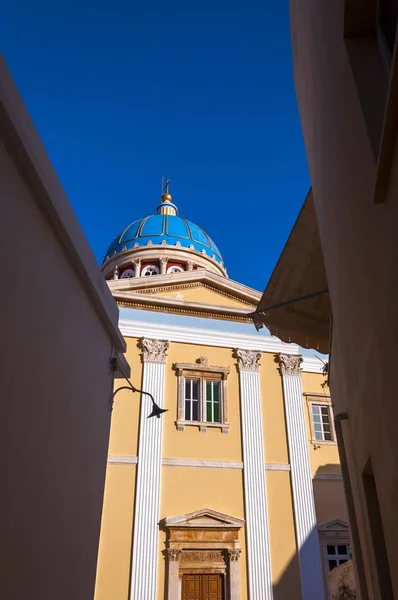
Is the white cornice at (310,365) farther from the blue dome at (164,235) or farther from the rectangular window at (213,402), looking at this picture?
the blue dome at (164,235)

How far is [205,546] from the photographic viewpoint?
12.4 metres

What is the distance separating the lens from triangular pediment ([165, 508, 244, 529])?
40.6 feet

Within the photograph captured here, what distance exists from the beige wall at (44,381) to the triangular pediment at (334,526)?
9.66 metres

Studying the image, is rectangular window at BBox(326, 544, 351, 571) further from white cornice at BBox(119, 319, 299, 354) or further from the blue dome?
the blue dome

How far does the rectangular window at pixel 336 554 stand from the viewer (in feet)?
42.7

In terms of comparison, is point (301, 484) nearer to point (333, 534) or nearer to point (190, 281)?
point (333, 534)

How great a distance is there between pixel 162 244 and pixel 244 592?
18.1m

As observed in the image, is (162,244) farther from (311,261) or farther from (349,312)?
(349,312)

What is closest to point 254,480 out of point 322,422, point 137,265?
point 322,422

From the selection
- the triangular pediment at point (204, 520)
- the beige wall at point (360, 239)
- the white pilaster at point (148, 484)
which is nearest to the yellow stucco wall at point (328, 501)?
the triangular pediment at point (204, 520)

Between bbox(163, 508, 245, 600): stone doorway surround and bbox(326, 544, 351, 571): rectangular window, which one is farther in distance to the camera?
bbox(326, 544, 351, 571): rectangular window

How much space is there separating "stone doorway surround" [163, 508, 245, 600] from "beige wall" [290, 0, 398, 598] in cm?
907

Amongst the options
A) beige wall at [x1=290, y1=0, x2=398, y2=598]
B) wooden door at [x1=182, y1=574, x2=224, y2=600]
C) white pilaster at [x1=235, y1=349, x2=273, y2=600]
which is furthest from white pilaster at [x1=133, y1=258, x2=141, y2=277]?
beige wall at [x1=290, y1=0, x2=398, y2=598]

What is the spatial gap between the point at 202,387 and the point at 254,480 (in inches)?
112
